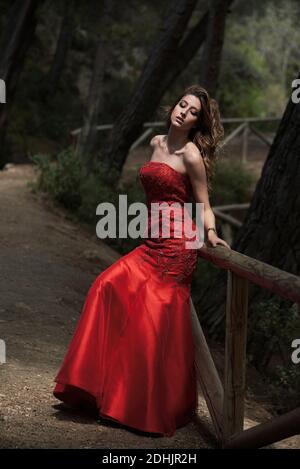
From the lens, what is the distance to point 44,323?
7.27 meters

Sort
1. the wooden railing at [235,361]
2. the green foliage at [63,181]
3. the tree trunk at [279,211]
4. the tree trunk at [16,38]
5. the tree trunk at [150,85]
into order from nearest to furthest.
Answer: the wooden railing at [235,361] < the tree trunk at [279,211] < the green foliage at [63,181] < the tree trunk at [150,85] < the tree trunk at [16,38]

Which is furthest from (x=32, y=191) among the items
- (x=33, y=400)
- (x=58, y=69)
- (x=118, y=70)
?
(x=118, y=70)

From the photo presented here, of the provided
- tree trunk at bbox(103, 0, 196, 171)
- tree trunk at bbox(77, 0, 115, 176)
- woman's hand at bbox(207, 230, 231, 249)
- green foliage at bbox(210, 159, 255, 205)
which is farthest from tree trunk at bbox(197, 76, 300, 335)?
green foliage at bbox(210, 159, 255, 205)

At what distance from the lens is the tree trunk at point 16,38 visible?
636 inches

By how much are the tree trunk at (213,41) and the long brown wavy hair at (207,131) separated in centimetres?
945

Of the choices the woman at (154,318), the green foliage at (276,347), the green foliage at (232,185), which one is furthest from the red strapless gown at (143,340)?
the green foliage at (232,185)

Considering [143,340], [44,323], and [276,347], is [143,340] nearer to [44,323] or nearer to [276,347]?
[44,323]

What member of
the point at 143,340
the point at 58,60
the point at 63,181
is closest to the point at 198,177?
the point at 143,340

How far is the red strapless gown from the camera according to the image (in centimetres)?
488

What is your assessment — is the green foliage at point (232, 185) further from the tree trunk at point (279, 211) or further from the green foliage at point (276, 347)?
the tree trunk at point (279, 211)

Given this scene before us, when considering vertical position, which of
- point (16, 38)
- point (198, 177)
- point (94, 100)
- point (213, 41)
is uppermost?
point (16, 38)

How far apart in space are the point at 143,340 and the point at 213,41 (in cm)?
1029

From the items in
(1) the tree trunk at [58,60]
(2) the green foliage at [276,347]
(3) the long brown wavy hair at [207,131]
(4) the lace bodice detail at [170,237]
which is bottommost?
(2) the green foliage at [276,347]
